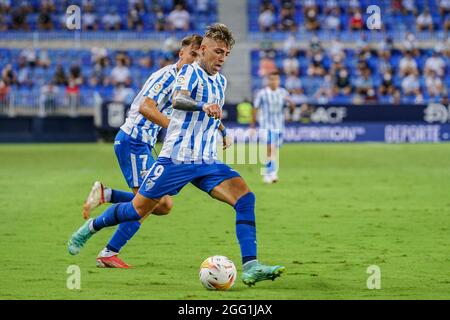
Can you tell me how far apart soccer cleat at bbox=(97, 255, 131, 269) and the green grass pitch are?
14cm

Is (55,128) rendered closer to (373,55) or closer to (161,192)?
(373,55)

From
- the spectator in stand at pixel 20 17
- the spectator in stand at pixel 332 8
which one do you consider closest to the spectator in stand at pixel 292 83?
the spectator in stand at pixel 332 8

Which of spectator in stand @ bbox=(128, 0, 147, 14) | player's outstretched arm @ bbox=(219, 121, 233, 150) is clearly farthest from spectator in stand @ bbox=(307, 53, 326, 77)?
player's outstretched arm @ bbox=(219, 121, 233, 150)

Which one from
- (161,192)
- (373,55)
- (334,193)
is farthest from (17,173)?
(373,55)

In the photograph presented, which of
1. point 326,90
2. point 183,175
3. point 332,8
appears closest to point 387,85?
point 326,90

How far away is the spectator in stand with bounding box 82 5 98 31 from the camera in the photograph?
39125mm

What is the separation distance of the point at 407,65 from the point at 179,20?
349 inches

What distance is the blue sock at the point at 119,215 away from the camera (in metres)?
9.47

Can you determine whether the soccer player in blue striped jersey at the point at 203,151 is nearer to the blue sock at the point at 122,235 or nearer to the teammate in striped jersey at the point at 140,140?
the teammate in striped jersey at the point at 140,140

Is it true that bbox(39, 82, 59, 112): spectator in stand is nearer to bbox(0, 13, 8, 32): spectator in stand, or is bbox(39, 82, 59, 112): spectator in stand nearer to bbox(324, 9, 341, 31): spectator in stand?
bbox(0, 13, 8, 32): spectator in stand

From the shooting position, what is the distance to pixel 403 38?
38.8m

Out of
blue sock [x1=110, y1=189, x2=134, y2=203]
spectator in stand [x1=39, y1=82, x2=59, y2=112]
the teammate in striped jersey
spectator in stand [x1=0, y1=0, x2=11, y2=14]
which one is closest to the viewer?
the teammate in striped jersey

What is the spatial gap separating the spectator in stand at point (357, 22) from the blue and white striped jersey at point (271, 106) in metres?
16.9
